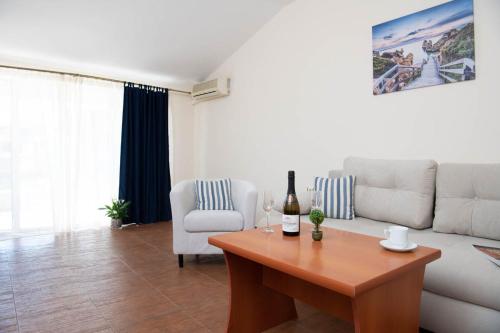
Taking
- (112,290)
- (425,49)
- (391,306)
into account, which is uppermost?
(425,49)

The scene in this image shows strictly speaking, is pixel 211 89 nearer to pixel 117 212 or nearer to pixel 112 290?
pixel 117 212

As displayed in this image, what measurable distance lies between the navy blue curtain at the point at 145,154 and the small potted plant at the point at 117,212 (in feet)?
0.47

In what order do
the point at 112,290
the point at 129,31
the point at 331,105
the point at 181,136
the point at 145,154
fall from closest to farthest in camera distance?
the point at 112,290
the point at 331,105
the point at 129,31
the point at 145,154
the point at 181,136

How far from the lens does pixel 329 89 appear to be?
3.47m

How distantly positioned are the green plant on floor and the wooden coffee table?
3.17 m

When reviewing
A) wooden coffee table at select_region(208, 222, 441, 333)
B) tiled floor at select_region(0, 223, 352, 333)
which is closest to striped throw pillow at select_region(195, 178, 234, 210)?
tiled floor at select_region(0, 223, 352, 333)

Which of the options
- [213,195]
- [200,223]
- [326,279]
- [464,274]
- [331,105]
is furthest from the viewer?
[331,105]

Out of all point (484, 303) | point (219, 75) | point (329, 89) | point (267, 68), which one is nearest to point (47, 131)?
point (219, 75)

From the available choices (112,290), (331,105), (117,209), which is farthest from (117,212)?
(331,105)

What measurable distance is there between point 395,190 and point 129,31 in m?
3.22

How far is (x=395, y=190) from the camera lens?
2.61m

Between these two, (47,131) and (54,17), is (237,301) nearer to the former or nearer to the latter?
(54,17)

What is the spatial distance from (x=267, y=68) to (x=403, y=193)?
2360 mm

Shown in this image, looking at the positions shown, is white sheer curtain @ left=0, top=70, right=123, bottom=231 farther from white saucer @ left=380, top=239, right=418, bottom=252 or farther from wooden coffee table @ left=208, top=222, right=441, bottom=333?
white saucer @ left=380, top=239, right=418, bottom=252
